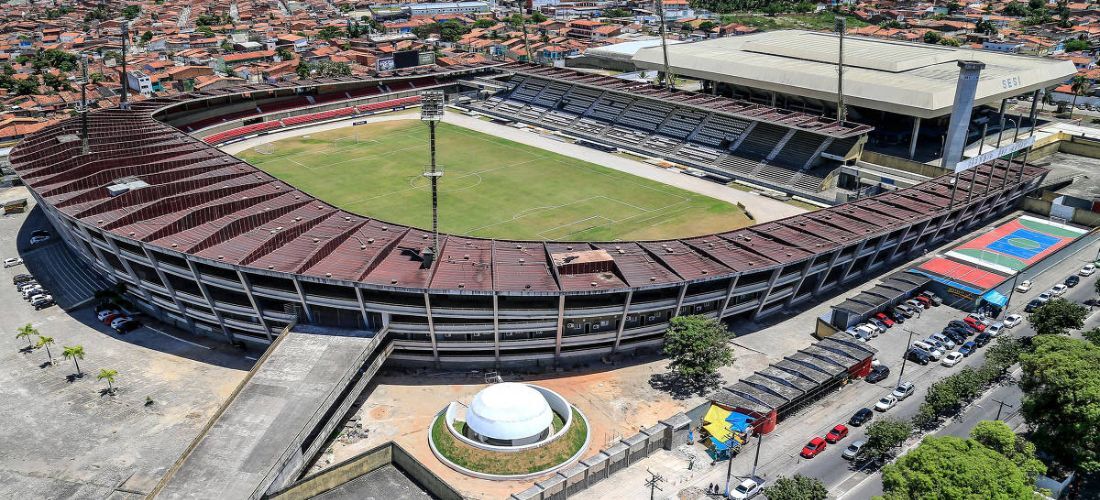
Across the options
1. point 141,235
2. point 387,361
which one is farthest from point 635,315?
point 141,235

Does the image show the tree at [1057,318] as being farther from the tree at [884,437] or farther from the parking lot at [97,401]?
the parking lot at [97,401]

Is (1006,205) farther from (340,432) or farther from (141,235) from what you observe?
(141,235)

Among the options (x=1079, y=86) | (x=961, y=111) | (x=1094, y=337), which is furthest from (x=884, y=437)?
(x=1079, y=86)

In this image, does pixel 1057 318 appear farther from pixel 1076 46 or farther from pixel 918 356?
pixel 1076 46

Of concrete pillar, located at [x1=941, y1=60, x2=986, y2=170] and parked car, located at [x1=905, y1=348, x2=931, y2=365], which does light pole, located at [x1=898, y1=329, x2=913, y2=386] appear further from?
concrete pillar, located at [x1=941, y1=60, x2=986, y2=170]

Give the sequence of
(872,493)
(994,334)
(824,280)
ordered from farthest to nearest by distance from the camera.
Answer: (824,280) < (994,334) < (872,493)
